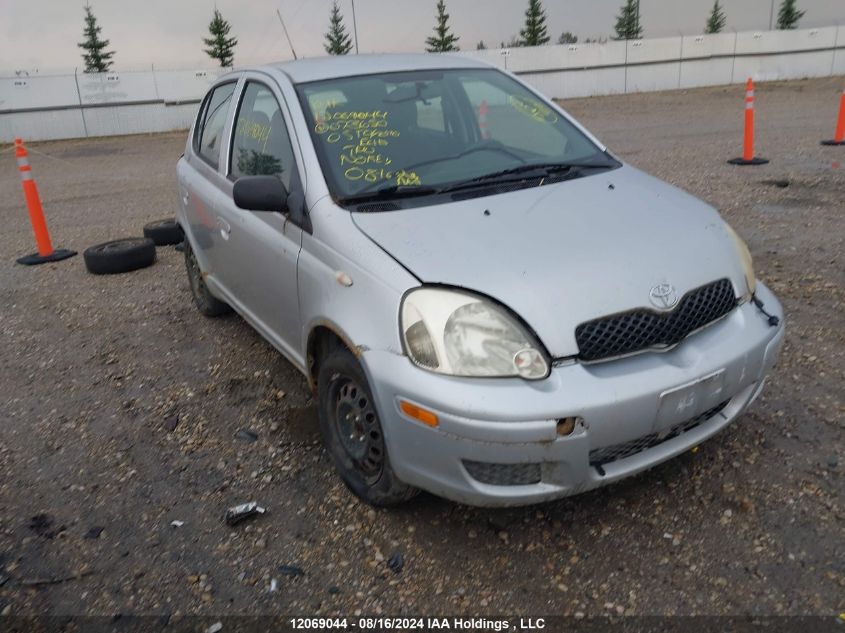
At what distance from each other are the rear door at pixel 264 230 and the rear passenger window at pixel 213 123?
296 millimetres

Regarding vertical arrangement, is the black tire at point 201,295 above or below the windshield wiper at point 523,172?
below

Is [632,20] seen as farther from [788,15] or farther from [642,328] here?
[642,328]

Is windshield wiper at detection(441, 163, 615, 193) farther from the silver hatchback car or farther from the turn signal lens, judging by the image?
the turn signal lens

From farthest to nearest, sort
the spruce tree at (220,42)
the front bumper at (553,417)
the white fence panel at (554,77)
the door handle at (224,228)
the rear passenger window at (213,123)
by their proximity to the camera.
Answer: the spruce tree at (220,42) → the white fence panel at (554,77) → the rear passenger window at (213,123) → the door handle at (224,228) → the front bumper at (553,417)

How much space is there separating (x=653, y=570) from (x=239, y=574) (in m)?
1.54

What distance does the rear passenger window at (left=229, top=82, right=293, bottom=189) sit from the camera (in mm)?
3533

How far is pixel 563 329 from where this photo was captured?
2439 mm

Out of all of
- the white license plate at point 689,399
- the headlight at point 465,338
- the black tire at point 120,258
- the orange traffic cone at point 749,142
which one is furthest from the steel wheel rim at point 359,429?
the orange traffic cone at point 749,142

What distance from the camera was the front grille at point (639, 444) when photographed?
249cm

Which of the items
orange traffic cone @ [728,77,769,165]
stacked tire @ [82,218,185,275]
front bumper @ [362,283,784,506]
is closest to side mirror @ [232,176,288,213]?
front bumper @ [362,283,784,506]

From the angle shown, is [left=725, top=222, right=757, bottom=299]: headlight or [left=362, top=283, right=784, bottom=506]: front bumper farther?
[left=725, top=222, right=757, bottom=299]: headlight

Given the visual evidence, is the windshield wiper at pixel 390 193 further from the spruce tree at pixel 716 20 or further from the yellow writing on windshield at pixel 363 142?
the spruce tree at pixel 716 20

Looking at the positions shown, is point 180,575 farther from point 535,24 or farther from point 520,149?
point 535,24

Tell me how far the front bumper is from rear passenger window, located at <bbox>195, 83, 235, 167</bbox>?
2.46 m
